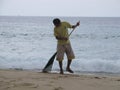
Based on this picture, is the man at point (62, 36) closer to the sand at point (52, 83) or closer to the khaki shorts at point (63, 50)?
the khaki shorts at point (63, 50)

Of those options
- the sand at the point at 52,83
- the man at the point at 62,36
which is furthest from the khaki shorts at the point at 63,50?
the sand at the point at 52,83

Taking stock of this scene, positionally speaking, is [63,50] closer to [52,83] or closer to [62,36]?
[62,36]

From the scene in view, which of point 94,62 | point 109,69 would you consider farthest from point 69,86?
point 94,62

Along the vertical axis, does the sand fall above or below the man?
below

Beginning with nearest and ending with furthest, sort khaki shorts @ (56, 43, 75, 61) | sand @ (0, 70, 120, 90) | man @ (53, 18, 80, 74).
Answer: sand @ (0, 70, 120, 90)
man @ (53, 18, 80, 74)
khaki shorts @ (56, 43, 75, 61)

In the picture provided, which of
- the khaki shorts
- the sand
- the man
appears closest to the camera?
the sand

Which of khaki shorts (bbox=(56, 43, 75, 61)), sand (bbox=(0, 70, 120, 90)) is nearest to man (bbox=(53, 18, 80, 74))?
khaki shorts (bbox=(56, 43, 75, 61))

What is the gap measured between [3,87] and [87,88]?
158 centimetres

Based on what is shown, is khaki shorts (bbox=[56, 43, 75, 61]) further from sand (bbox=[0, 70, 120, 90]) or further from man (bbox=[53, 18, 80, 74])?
sand (bbox=[0, 70, 120, 90])

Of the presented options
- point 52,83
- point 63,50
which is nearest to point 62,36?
point 63,50

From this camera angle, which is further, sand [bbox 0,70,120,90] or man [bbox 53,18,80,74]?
man [bbox 53,18,80,74]

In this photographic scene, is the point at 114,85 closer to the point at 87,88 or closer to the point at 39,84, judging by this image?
the point at 87,88

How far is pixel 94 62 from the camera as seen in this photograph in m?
13.2

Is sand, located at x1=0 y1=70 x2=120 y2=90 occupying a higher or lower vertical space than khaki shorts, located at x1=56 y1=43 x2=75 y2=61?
lower
